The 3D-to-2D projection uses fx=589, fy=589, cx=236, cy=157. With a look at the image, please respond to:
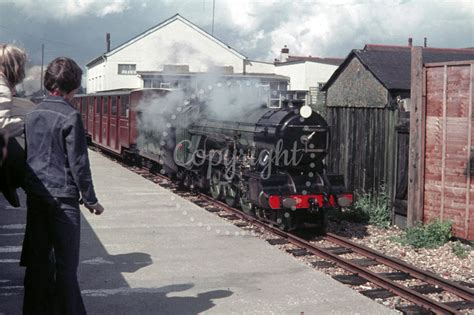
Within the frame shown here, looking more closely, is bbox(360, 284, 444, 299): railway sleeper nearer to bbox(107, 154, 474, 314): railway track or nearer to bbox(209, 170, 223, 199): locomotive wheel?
bbox(107, 154, 474, 314): railway track

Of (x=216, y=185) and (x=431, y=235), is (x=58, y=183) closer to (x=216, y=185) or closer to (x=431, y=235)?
(x=431, y=235)

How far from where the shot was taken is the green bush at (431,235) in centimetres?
867

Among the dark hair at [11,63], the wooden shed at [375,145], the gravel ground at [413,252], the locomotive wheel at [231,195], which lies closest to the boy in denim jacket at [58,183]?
the dark hair at [11,63]

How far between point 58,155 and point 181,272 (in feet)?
10.1

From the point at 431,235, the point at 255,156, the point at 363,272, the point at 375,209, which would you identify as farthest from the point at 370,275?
the point at 375,209

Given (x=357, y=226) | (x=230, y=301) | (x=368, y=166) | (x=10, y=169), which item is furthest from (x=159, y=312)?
(x=368, y=166)

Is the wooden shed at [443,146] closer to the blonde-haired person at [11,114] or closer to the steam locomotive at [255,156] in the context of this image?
the steam locomotive at [255,156]

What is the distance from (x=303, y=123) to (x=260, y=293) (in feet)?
12.9

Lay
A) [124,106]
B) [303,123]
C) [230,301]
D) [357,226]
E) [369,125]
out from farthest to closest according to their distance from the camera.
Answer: [124,106]
[369,125]
[357,226]
[303,123]
[230,301]

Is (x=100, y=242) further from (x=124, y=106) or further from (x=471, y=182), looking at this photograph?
(x=124, y=106)

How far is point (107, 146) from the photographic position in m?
22.6

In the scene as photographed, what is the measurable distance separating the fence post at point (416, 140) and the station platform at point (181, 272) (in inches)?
106

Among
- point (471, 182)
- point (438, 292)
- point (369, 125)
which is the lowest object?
point (438, 292)

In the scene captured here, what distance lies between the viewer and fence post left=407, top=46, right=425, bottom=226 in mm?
9375
